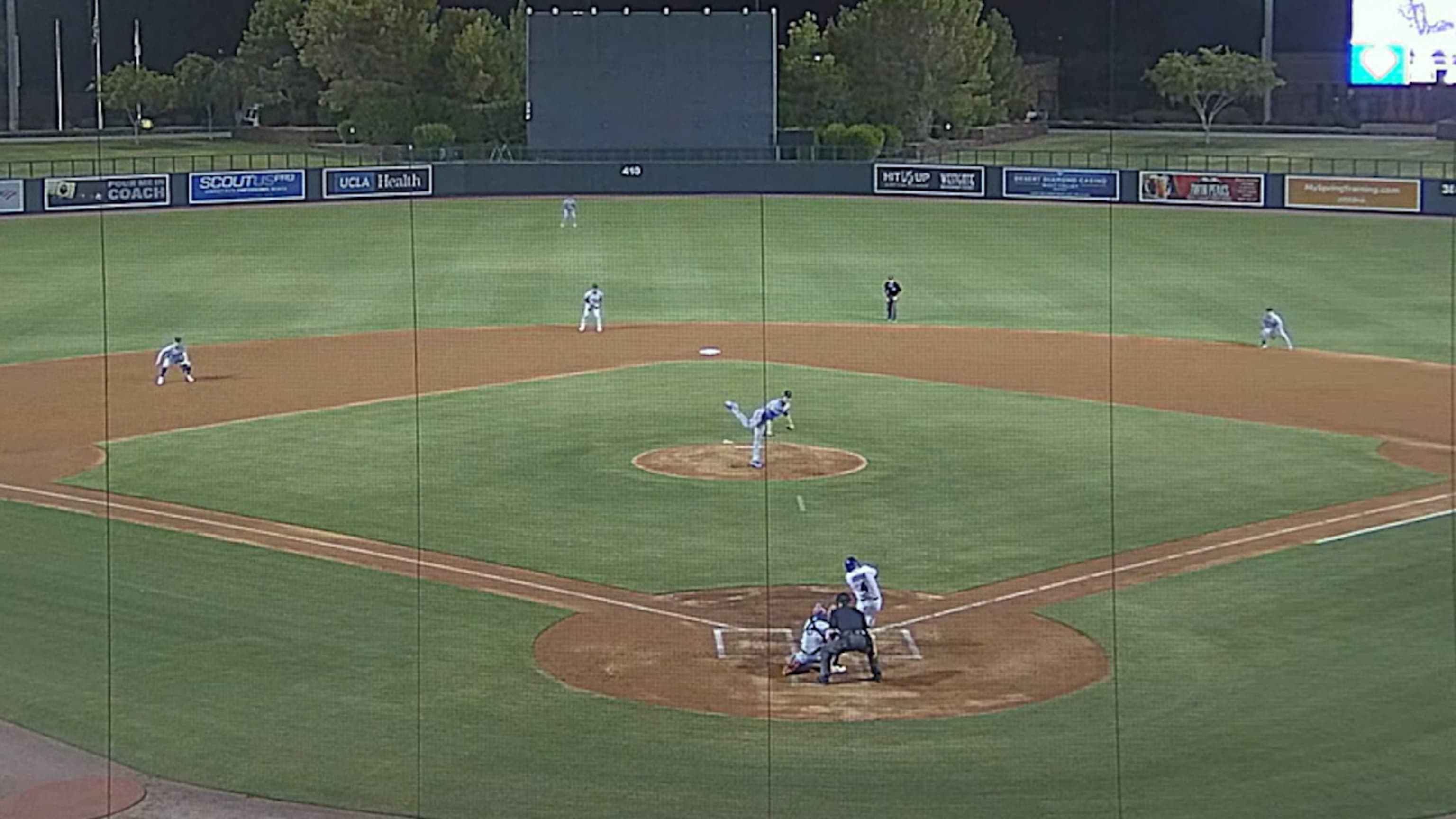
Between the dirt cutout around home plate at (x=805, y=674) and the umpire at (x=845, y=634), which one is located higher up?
the umpire at (x=845, y=634)

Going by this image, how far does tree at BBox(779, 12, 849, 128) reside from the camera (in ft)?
245

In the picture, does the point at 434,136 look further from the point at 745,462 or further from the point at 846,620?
the point at 846,620

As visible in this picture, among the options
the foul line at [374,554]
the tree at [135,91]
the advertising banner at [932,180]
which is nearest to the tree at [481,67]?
the tree at [135,91]

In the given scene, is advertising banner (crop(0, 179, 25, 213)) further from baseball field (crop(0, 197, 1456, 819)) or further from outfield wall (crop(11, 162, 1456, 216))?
baseball field (crop(0, 197, 1456, 819))

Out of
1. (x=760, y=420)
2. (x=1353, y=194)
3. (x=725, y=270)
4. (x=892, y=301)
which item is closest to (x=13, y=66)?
(x=725, y=270)

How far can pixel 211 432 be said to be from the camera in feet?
84.1

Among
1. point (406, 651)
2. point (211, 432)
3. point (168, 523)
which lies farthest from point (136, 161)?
point (406, 651)

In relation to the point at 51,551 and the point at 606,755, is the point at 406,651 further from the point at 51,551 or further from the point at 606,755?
the point at 51,551

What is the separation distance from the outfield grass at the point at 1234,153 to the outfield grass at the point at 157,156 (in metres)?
22.4

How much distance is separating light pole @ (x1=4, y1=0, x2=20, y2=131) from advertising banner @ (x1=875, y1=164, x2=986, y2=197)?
2783 centimetres

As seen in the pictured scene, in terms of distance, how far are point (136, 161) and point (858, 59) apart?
27.6m

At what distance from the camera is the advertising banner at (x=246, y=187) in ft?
173

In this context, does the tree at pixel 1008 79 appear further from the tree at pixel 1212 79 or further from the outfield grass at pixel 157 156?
the outfield grass at pixel 157 156

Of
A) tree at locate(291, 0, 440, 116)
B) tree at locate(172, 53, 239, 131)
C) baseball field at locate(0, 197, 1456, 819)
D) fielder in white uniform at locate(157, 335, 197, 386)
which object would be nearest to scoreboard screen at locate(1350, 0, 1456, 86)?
baseball field at locate(0, 197, 1456, 819)
